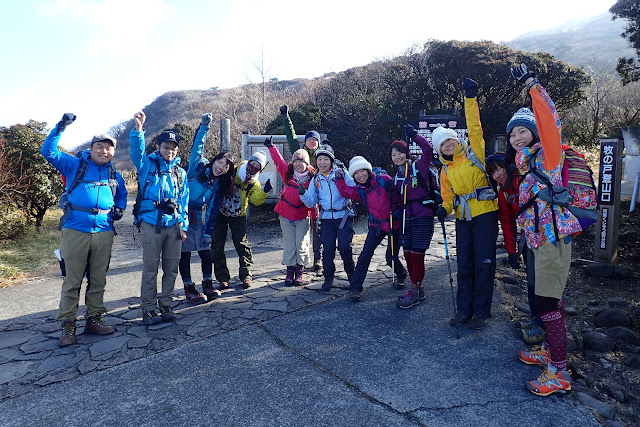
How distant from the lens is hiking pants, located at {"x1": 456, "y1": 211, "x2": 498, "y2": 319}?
3.89 metres

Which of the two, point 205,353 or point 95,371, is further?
point 205,353

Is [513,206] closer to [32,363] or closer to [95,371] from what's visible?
[95,371]

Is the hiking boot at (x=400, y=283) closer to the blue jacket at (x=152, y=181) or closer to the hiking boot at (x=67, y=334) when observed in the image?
the blue jacket at (x=152, y=181)

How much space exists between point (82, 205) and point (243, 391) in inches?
88.5

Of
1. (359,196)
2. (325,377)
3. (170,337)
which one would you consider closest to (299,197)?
(359,196)

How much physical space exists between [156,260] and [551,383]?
3562 millimetres

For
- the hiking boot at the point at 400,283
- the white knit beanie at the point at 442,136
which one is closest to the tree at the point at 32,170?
the hiking boot at the point at 400,283

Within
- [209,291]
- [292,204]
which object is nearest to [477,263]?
[292,204]

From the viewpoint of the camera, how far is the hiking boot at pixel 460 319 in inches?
162

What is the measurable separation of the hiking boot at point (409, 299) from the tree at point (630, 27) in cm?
803

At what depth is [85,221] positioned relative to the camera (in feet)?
12.8

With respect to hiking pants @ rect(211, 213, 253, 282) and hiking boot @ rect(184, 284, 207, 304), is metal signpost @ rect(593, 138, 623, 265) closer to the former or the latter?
hiking pants @ rect(211, 213, 253, 282)

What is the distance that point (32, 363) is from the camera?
360cm

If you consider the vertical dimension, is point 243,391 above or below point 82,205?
below
